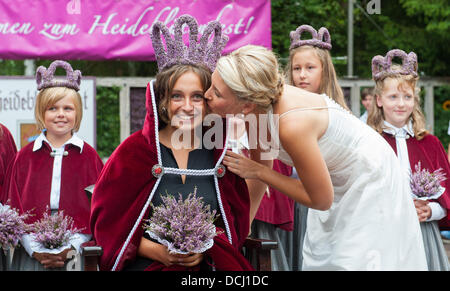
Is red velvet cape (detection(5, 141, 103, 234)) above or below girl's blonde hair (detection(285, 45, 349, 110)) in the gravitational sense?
below

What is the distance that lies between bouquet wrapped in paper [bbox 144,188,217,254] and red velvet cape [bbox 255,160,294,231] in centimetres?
212

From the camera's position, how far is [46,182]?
4574mm

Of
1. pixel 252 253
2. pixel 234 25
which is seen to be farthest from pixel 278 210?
pixel 234 25

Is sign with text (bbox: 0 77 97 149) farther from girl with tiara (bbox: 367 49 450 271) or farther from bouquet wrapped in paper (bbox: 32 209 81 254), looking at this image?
girl with tiara (bbox: 367 49 450 271)

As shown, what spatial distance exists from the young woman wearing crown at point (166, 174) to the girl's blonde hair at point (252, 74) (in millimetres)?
304

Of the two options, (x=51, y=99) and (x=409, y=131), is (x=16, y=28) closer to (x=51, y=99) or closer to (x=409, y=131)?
(x=51, y=99)

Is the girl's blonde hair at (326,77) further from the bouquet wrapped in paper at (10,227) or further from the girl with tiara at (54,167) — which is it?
the bouquet wrapped in paper at (10,227)

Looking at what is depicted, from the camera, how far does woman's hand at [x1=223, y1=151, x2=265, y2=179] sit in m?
3.39

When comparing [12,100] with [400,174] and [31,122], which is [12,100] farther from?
[400,174]

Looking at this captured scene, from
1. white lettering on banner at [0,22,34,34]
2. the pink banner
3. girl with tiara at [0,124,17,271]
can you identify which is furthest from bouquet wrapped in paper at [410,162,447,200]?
white lettering on banner at [0,22,34,34]

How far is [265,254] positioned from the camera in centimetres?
358

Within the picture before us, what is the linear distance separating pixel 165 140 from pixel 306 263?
3.66 feet

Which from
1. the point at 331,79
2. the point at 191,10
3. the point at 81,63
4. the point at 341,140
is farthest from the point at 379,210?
the point at 81,63

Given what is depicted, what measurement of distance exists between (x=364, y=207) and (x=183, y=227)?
107cm
